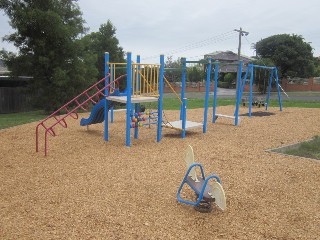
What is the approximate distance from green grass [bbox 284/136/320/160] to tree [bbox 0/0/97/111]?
10684mm

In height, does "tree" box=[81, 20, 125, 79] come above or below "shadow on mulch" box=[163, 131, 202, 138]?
above

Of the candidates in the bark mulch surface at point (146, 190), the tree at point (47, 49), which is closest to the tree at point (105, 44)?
the tree at point (47, 49)

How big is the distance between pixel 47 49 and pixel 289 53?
28.1 meters

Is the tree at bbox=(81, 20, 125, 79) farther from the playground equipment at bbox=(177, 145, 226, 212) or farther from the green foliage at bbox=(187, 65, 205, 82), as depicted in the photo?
the green foliage at bbox=(187, 65, 205, 82)

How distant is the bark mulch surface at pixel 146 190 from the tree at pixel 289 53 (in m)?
29.5

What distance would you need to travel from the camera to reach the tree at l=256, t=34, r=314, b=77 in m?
34.8

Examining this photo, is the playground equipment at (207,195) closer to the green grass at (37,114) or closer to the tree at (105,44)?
the green grass at (37,114)

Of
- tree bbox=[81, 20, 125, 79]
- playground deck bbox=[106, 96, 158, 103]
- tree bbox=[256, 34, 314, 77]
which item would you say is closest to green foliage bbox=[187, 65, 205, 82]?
tree bbox=[256, 34, 314, 77]

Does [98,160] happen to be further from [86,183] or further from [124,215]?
[124,215]

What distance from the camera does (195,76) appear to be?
156 feet

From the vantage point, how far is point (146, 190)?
4.62 meters

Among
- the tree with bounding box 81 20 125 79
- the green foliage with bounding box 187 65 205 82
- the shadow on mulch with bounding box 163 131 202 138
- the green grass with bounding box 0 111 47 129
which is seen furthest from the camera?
the green foliage with bounding box 187 65 205 82

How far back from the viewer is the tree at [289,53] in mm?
34750

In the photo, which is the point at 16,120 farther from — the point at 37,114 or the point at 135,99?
the point at 135,99
